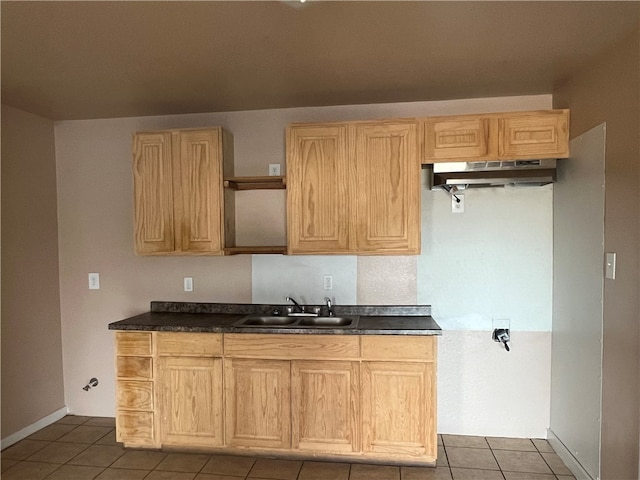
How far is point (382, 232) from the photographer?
266cm

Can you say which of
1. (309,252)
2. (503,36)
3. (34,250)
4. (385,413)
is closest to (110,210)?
(34,250)

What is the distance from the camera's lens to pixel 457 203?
2.88 meters

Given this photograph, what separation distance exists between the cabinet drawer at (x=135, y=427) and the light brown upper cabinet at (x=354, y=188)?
1471 millimetres

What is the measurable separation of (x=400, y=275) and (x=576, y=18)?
5.85 ft

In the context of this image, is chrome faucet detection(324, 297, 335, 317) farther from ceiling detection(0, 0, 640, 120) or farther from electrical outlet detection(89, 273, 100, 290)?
electrical outlet detection(89, 273, 100, 290)

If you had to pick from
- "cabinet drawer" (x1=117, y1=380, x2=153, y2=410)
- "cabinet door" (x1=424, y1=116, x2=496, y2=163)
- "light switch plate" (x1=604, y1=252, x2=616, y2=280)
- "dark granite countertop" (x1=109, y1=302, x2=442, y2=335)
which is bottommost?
"cabinet drawer" (x1=117, y1=380, x2=153, y2=410)

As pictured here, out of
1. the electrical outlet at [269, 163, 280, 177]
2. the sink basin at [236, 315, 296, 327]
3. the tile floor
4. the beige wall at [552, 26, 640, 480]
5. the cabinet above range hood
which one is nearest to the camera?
the beige wall at [552, 26, 640, 480]

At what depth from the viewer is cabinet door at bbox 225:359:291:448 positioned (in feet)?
8.37

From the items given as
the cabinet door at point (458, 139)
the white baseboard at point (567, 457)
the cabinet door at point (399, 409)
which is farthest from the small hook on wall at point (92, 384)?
the white baseboard at point (567, 457)

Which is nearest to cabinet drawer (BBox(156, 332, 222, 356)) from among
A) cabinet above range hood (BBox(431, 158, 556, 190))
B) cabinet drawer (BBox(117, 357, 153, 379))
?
cabinet drawer (BBox(117, 357, 153, 379))

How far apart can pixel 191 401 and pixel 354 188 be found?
5.78ft

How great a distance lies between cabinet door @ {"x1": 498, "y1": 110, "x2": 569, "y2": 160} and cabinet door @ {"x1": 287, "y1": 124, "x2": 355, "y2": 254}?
3.22 feet

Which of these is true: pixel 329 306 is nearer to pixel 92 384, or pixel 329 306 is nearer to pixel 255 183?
pixel 255 183

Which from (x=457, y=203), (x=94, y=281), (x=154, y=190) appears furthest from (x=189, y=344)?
(x=457, y=203)
